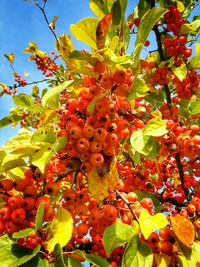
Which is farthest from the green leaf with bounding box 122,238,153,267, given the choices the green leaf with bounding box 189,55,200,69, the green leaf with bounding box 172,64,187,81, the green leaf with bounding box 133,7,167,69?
the green leaf with bounding box 189,55,200,69

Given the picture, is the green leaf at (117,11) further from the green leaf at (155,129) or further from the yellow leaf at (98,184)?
the yellow leaf at (98,184)

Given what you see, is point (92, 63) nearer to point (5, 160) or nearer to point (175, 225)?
point (5, 160)

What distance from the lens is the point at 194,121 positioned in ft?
11.7

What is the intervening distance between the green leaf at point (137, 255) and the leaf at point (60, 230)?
40cm

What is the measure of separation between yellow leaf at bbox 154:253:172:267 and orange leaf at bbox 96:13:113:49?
149 centimetres

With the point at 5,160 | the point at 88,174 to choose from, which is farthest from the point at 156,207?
the point at 5,160

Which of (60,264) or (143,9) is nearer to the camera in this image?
(60,264)

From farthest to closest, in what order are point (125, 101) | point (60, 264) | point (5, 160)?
point (125, 101), point (5, 160), point (60, 264)

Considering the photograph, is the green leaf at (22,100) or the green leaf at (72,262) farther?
the green leaf at (22,100)

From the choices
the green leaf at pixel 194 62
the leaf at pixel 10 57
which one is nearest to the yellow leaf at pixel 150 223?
the green leaf at pixel 194 62

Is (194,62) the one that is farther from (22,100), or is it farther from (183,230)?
(183,230)

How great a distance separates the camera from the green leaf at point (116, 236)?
1.95 metres

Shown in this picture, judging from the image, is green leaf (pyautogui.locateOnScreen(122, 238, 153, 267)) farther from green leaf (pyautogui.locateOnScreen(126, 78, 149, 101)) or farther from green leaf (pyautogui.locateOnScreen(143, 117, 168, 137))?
green leaf (pyautogui.locateOnScreen(126, 78, 149, 101))

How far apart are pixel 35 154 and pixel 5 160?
225mm
